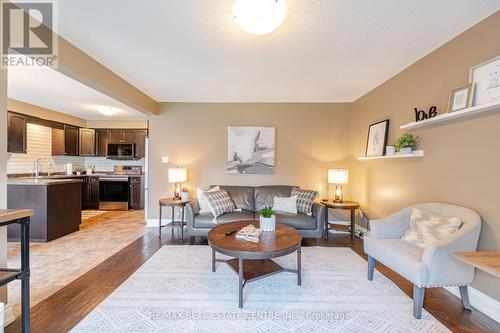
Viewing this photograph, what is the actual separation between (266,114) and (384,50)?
246cm

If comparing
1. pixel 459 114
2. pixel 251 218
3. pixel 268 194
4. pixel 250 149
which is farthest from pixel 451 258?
pixel 250 149

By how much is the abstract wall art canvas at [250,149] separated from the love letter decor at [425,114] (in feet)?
8.13

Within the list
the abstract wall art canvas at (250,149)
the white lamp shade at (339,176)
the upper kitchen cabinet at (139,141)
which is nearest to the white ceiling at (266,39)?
the abstract wall art canvas at (250,149)

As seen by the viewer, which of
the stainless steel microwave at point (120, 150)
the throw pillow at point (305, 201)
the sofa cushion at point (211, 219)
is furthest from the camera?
the stainless steel microwave at point (120, 150)

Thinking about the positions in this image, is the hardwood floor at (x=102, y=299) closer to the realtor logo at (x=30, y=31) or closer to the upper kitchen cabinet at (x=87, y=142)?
the realtor logo at (x=30, y=31)

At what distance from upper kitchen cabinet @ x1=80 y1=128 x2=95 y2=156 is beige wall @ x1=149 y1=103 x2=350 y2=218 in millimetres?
2964

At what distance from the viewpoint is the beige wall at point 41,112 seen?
4.74 metres

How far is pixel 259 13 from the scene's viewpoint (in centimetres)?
173

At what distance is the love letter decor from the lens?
8.59ft

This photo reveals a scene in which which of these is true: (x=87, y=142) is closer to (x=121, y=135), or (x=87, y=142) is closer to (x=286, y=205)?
(x=121, y=135)

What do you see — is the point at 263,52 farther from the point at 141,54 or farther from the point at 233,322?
the point at 233,322

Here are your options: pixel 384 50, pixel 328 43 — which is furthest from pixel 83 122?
pixel 384 50

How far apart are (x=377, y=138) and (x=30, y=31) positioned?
14.6 ft

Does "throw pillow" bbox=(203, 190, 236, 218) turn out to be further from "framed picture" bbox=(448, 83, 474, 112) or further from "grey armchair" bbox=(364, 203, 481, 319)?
"framed picture" bbox=(448, 83, 474, 112)
